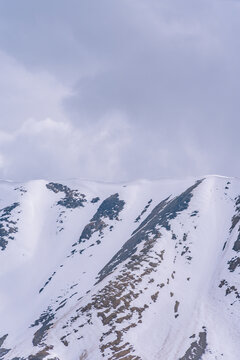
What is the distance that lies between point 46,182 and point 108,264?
311ft

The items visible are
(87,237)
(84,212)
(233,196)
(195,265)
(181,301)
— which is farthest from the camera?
(84,212)

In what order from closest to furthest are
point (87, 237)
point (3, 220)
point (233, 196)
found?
point (233, 196) → point (87, 237) → point (3, 220)

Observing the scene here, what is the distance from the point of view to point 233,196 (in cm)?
13112

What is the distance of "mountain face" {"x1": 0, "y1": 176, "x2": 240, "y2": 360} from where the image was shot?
71312 millimetres

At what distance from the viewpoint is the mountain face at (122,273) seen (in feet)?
234

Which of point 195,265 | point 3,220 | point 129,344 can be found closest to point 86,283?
point 195,265

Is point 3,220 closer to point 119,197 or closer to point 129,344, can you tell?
point 119,197

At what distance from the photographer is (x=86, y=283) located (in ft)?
350

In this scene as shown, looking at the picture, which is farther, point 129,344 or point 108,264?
point 108,264

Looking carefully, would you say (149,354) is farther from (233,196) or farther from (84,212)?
(84,212)

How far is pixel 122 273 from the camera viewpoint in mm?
89938

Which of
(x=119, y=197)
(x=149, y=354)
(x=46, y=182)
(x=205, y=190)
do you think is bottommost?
(x=149, y=354)

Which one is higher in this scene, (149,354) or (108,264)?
(108,264)

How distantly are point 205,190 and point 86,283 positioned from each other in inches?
2178
